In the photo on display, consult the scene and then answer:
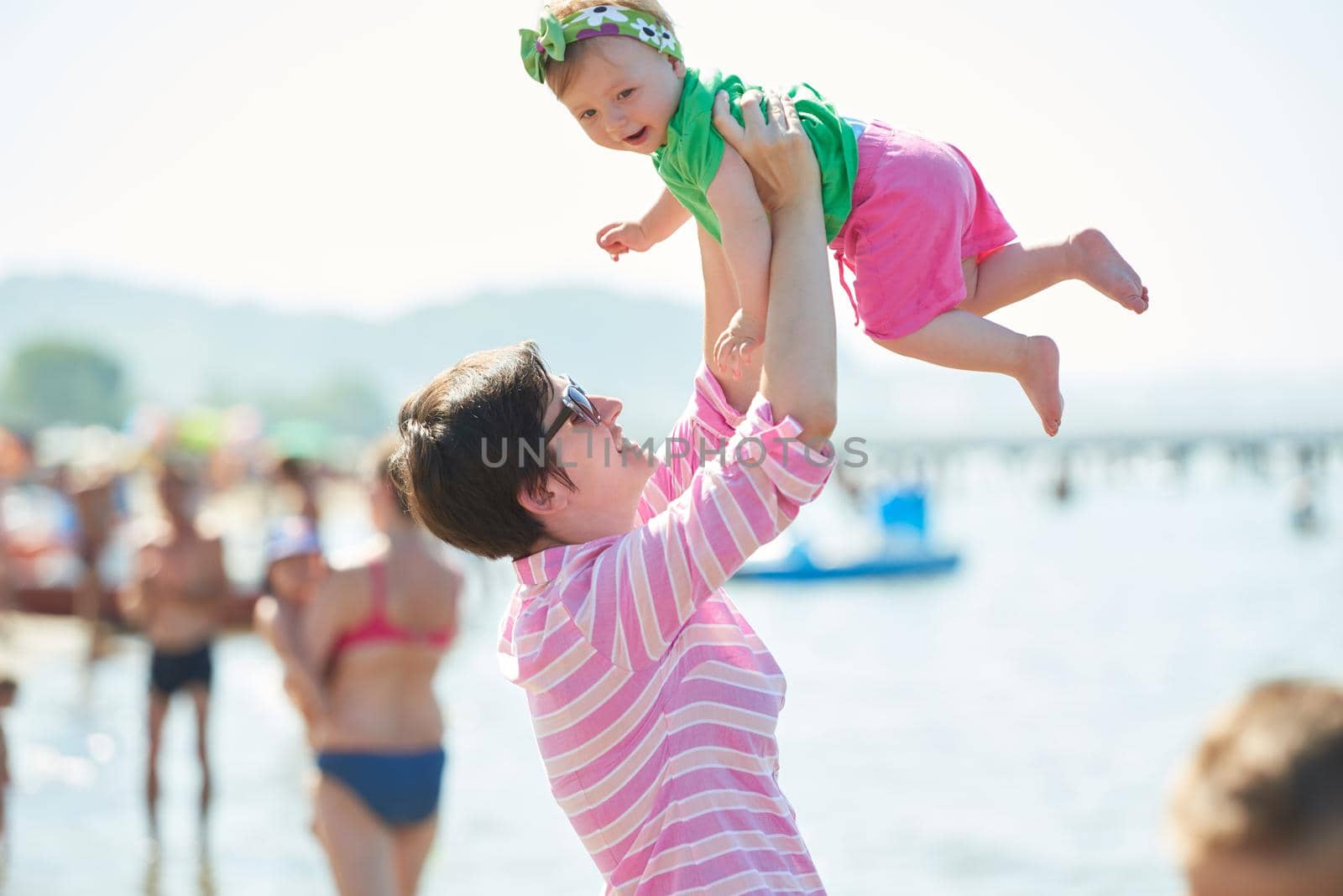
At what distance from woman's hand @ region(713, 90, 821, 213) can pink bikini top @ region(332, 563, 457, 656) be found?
309cm

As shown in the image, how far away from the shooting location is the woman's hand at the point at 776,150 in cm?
177

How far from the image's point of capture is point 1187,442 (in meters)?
89.9

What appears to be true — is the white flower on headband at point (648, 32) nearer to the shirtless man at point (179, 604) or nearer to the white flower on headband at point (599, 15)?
the white flower on headband at point (599, 15)

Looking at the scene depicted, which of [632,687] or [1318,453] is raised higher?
[632,687]

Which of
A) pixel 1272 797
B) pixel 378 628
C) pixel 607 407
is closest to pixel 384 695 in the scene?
pixel 378 628

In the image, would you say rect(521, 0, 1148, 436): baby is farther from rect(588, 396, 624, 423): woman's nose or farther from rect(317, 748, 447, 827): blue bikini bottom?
rect(317, 748, 447, 827): blue bikini bottom

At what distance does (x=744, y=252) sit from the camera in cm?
180

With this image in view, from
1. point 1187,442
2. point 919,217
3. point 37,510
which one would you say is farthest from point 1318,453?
point 919,217

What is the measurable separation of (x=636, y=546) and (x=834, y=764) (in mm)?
11551

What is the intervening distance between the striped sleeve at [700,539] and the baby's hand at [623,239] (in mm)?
716

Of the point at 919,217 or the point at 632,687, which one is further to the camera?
the point at 919,217

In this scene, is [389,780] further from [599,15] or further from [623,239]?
[599,15]

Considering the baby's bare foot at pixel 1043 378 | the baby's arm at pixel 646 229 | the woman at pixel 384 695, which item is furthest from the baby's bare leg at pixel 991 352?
the woman at pixel 384 695

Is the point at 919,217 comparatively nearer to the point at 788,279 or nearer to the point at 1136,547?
the point at 788,279
